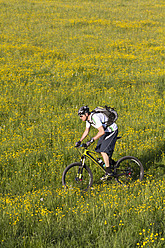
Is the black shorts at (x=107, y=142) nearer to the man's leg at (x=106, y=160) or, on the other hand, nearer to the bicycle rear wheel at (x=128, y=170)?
the man's leg at (x=106, y=160)

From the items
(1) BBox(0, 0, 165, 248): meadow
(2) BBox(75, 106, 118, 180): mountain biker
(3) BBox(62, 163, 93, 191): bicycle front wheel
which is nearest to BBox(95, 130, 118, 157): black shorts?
(2) BBox(75, 106, 118, 180): mountain biker

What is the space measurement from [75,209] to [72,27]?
69.2ft

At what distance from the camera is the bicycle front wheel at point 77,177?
5.73 meters

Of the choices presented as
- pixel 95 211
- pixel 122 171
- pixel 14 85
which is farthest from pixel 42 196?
pixel 14 85

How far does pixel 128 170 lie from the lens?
608 centimetres

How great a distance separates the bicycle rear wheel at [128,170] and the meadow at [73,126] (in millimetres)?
247

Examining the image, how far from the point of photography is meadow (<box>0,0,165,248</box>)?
4.15 m

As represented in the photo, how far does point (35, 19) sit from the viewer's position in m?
25.6

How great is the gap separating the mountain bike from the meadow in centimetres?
22

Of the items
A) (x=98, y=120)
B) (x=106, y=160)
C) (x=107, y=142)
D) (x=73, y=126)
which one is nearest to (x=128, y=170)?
(x=106, y=160)

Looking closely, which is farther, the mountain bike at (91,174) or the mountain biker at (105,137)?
the mountain bike at (91,174)

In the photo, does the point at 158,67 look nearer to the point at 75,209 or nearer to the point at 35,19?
the point at 75,209

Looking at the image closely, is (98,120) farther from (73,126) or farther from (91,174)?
(73,126)

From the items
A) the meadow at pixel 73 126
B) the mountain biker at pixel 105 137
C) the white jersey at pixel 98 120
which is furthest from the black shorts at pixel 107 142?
the meadow at pixel 73 126
